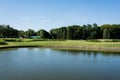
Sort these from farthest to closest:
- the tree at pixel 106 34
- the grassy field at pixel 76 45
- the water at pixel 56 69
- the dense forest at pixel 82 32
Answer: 1. the dense forest at pixel 82 32
2. the tree at pixel 106 34
3. the grassy field at pixel 76 45
4. the water at pixel 56 69

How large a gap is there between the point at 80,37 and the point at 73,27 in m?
6.63

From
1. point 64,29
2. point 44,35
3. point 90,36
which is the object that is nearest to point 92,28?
point 90,36

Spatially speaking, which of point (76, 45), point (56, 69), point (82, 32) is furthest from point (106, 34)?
point (56, 69)

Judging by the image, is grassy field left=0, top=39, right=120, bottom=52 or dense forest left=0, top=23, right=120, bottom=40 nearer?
grassy field left=0, top=39, right=120, bottom=52

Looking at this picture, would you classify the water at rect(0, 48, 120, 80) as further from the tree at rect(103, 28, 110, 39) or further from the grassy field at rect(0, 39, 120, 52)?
the tree at rect(103, 28, 110, 39)

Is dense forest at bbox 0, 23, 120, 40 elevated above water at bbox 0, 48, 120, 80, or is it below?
above

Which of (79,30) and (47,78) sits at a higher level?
(79,30)

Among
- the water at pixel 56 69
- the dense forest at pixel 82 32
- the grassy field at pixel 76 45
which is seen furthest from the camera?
the dense forest at pixel 82 32

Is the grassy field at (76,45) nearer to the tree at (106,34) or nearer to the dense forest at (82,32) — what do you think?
the tree at (106,34)

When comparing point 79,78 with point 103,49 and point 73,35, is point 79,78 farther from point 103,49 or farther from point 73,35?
point 73,35

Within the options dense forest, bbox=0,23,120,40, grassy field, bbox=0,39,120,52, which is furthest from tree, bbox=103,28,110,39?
grassy field, bbox=0,39,120,52

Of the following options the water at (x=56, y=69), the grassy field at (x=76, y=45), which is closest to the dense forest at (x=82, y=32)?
the grassy field at (x=76, y=45)

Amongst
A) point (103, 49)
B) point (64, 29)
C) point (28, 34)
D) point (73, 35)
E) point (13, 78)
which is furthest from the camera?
point (28, 34)

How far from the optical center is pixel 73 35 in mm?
90000
